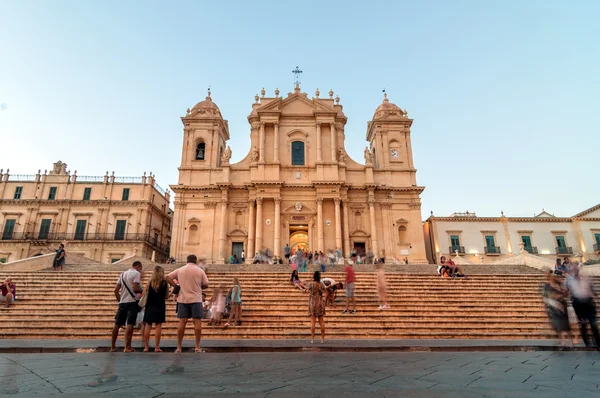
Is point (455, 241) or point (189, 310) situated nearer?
point (189, 310)

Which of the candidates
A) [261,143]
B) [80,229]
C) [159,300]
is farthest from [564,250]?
[80,229]

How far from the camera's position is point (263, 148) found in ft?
99.2

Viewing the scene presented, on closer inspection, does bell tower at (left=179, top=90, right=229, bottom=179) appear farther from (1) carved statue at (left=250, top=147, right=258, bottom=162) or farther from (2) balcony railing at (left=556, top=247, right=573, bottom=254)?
(2) balcony railing at (left=556, top=247, right=573, bottom=254)

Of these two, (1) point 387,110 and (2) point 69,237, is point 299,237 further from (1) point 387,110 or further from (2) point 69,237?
(2) point 69,237

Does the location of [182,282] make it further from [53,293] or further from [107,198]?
[107,198]

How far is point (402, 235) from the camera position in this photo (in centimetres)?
2933

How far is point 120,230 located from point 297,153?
17.2 meters

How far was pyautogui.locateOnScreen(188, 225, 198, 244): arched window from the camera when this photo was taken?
28489mm

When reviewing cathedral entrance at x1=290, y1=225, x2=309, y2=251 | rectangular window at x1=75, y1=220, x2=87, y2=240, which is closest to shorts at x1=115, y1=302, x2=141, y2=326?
cathedral entrance at x1=290, y1=225, x2=309, y2=251

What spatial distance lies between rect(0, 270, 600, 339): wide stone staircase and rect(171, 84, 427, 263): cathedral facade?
12269 mm

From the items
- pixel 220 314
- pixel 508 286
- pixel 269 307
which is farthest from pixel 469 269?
pixel 220 314

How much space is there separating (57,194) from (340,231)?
85.0 feet

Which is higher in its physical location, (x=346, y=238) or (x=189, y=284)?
(x=346, y=238)

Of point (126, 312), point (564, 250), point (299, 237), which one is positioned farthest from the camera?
point (564, 250)
